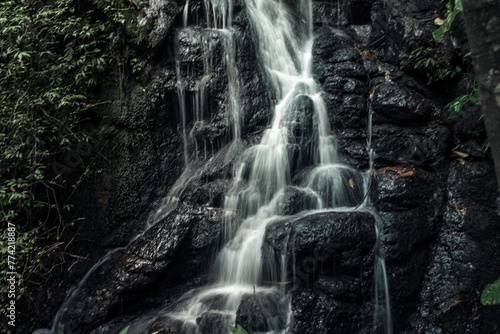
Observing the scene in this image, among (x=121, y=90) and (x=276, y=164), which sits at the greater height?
(x=121, y=90)

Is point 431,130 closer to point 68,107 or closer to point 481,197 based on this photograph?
point 481,197

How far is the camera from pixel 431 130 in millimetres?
6746

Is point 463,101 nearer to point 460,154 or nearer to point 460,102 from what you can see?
point 460,102

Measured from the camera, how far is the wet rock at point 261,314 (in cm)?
498

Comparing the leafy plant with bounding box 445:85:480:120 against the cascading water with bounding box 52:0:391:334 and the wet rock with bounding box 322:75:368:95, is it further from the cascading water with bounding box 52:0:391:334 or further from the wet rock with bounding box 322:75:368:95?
the wet rock with bounding box 322:75:368:95

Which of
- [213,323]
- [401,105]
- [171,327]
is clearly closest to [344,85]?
[401,105]

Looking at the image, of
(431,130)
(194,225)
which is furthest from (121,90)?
(431,130)

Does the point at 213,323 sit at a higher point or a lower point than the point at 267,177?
lower

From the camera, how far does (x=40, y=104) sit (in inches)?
273

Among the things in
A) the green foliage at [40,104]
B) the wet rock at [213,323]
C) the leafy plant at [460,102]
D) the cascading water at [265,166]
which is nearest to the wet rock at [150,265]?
the cascading water at [265,166]

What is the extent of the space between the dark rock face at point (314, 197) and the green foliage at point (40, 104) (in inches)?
22.3

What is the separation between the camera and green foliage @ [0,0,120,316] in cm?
644

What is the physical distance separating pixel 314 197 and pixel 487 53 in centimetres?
497

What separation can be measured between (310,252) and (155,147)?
334cm
